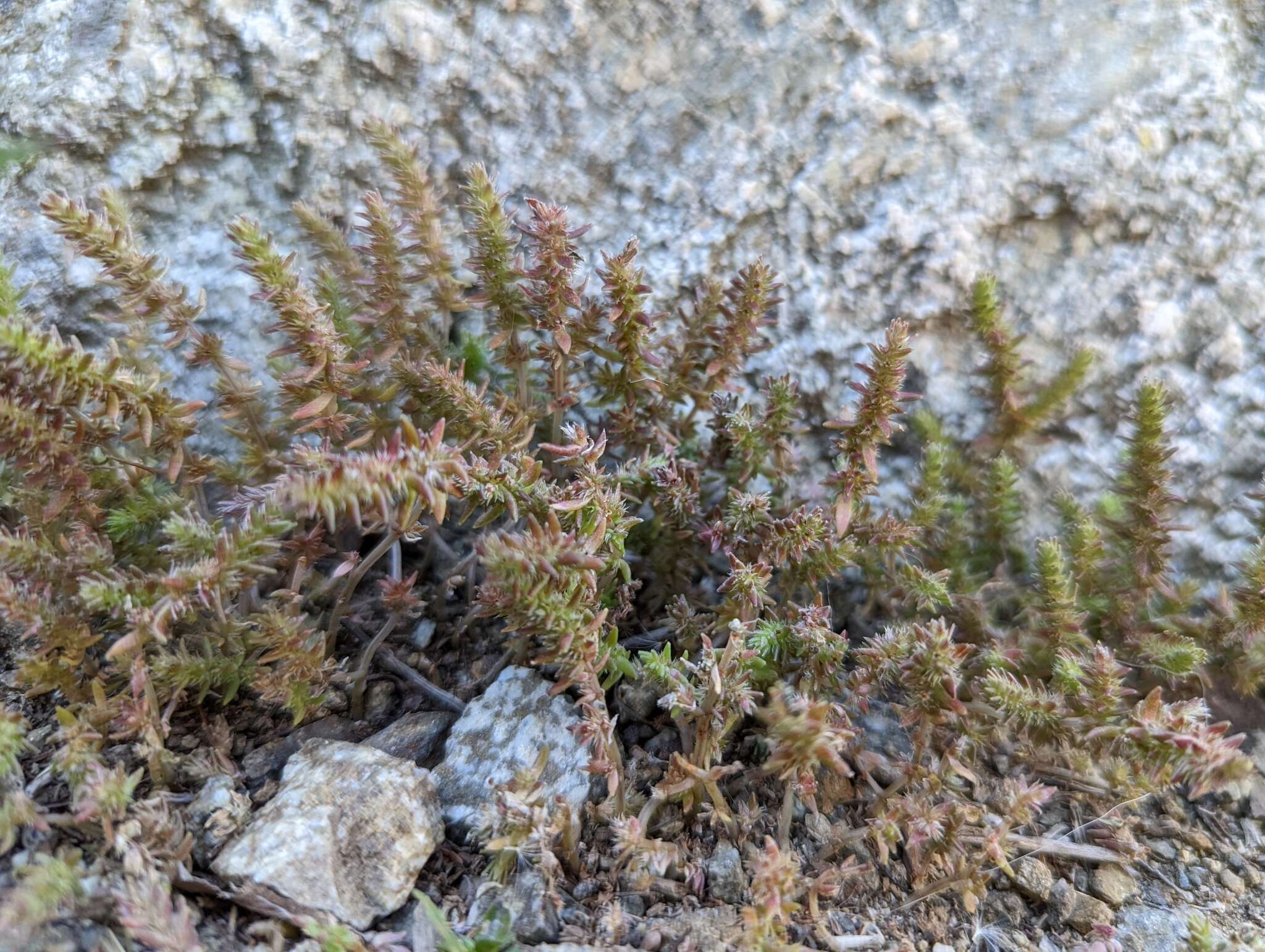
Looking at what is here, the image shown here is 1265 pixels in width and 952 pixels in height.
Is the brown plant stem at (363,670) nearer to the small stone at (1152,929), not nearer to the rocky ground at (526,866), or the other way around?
the rocky ground at (526,866)

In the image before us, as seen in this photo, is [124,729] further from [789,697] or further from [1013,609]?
[1013,609]

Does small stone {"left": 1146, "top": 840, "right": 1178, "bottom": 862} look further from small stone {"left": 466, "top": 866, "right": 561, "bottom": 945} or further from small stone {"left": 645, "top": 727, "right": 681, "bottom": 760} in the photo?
small stone {"left": 466, "top": 866, "right": 561, "bottom": 945}

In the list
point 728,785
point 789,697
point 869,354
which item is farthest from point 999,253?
point 728,785

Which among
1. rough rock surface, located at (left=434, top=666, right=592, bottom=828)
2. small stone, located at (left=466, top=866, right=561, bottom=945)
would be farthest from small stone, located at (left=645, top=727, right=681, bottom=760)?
small stone, located at (left=466, top=866, right=561, bottom=945)

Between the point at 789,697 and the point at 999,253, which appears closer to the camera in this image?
the point at 789,697

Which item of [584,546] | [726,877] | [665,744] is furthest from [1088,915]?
[584,546]

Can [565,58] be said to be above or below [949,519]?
above
